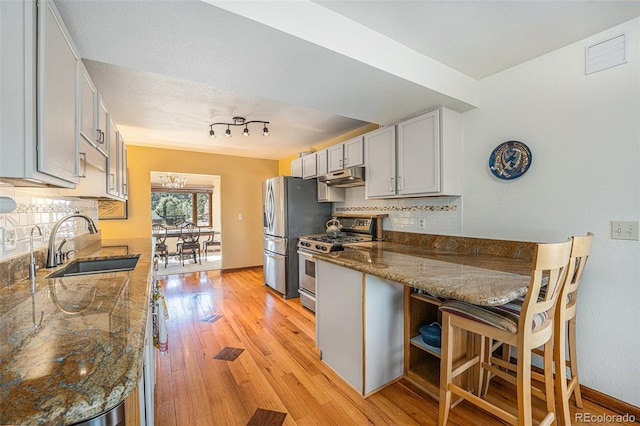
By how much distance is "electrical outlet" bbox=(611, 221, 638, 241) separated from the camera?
5.50 ft

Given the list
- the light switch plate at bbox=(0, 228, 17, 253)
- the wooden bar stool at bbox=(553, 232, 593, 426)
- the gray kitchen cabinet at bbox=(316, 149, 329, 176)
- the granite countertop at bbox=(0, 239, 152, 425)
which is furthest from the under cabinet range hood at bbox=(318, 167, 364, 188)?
the light switch plate at bbox=(0, 228, 17, 253)

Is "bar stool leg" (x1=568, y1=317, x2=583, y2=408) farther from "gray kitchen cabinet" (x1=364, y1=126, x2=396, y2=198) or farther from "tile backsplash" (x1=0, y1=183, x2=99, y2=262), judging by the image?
"tile backsplash" (x1=0, y1=183, x2=99, y2=262)

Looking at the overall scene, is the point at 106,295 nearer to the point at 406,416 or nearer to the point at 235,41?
the point at 235,41

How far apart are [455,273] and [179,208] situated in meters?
8.60

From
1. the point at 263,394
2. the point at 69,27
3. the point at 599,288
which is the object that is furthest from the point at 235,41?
the point at 599,288

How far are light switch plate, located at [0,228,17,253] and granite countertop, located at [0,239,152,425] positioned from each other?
208 mm

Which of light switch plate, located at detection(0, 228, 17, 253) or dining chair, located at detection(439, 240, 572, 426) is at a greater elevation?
light switch plate, located at detection(0, 228, 17, 253)

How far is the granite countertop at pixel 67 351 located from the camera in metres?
0.50

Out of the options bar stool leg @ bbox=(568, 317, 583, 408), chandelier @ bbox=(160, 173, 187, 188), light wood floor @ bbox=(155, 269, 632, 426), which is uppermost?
chandelier @ bbox=(160, 173, 187, 188)

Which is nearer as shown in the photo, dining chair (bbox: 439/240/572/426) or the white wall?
dining chair (bbox: 439/240/572/426)

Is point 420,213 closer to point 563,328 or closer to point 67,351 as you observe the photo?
point 563,328

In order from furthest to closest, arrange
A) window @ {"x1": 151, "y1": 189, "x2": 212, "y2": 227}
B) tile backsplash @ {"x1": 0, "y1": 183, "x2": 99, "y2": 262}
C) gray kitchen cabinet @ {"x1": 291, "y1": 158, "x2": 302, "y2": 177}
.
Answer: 1. window @ {"x1": 151, "y1": 189, "x2": 212, "y2": 227}
2. gray kitchen cabinet @ {"x1": 291, "y1": 158, "x2": 302, "y2": 177}
3. tile backsplash @ {"x1": 0, "y1": 183, "x2": 99, "y2": 262}

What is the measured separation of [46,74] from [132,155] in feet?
14.3

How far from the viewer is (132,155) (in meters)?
4.74
